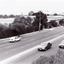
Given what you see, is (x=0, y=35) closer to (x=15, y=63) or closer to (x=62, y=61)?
(x=15, y=63)

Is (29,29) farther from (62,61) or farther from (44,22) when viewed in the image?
(62,61)

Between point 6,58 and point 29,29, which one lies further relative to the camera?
point 29,29

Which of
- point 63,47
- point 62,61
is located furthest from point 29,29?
point 62,61

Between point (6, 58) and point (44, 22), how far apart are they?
50.4 meters

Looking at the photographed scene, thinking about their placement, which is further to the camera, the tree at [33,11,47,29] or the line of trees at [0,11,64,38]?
the tree at [33,11,47,29]

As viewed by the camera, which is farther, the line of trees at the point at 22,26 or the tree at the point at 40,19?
the tree at the point at 40,19

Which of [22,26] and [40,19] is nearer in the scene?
[22,26]

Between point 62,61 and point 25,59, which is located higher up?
point 62,61

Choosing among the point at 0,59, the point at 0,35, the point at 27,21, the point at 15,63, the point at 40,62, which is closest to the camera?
the point at 40,62

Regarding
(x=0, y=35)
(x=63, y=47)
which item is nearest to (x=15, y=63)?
(x=63, y=47)

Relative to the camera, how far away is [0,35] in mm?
42250

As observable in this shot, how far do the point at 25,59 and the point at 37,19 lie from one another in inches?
1934

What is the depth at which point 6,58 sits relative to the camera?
70.6ft

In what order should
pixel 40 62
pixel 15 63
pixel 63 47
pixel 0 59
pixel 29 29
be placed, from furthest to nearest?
1. pixel 29 29
2. pixel 63 47
3. pixel 0 59
4. pixel 15 63
5. pixel 40 62
